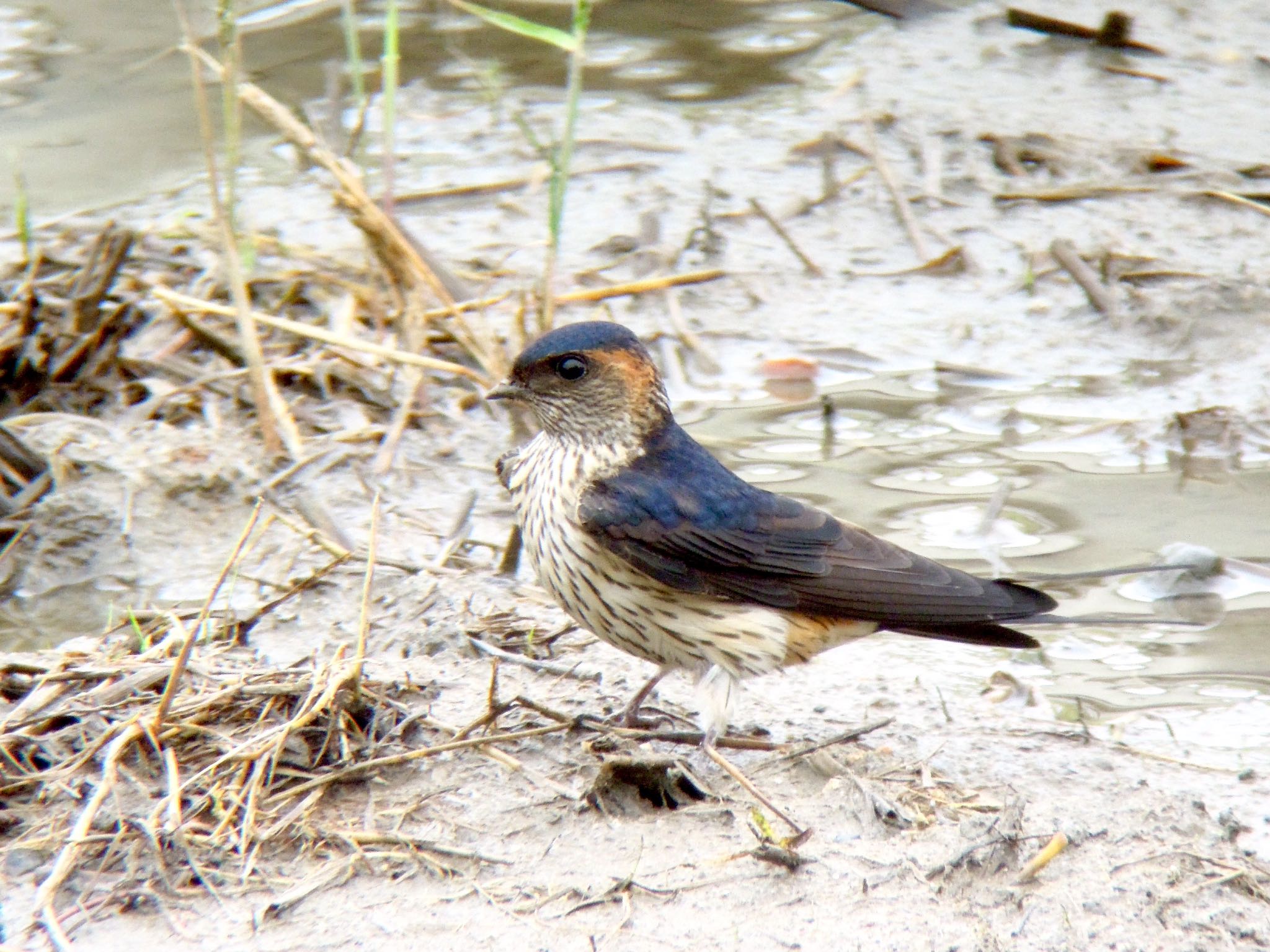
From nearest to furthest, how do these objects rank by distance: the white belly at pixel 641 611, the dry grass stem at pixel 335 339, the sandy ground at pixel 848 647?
the sandy ground at pixel 848 647 < the white belly at pixel 641 611 < the dry grass stem at pixel 335 339

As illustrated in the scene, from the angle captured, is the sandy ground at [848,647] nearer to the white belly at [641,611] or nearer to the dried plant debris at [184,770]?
the dried plant debris at [184,770]

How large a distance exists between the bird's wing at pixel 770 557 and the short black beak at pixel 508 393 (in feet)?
1.17

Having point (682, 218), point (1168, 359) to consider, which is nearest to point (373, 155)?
point (682, 218)

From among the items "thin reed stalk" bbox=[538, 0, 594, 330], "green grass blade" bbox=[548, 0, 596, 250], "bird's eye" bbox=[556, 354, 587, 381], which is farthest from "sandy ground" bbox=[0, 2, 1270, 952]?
"green grass blade" bbox=[548, 0, 596, 250]

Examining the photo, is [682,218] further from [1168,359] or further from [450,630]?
[450,630]

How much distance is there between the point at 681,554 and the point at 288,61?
532 centimetres

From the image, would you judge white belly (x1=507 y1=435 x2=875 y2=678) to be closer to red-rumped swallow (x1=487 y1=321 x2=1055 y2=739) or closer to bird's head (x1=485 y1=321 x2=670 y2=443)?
red-rumped swallow (x1=487 y1=321 x2=1055 y2=739)

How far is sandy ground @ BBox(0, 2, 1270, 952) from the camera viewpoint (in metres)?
2.89

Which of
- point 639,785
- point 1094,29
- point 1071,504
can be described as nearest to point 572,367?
point 639,785

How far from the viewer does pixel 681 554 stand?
359 centimetres

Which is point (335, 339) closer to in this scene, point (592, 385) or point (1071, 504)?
point (592, 385)

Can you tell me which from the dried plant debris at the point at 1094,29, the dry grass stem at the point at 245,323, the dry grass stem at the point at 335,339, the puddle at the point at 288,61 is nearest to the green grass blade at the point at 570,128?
the dry grass stem at the point at 335,339

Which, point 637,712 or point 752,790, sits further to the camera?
point 637,712

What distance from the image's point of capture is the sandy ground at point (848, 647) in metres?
2.89
